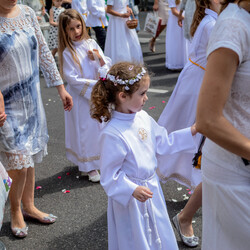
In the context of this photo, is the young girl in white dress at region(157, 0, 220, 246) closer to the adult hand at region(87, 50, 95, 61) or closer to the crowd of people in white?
the crowd of people in white

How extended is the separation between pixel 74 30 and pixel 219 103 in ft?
9.42

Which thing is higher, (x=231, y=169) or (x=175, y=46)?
(x=231, y=169)

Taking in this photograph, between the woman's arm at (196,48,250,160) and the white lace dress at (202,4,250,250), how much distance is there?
0.04 meters

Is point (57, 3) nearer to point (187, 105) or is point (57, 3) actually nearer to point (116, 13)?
point (116, 13)

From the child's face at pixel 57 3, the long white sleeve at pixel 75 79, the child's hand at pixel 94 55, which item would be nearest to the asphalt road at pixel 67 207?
the long white sleeve at pixel 75 79

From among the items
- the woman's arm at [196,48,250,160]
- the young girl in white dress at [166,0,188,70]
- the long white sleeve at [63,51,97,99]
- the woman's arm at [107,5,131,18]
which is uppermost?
the woman's arm at [196,48,250,160]

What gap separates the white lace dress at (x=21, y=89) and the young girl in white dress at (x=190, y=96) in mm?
1028

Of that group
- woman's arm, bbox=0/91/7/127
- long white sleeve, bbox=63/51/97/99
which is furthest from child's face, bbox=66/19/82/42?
woman's arm, bbox=0/91/7/127

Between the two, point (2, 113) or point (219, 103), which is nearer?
point (219, 103)

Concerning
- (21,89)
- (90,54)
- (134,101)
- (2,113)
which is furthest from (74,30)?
(134,101)

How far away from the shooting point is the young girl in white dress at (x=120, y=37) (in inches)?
305

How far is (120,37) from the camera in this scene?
7.91 meters

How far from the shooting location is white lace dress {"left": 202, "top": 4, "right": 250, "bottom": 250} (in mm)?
1450

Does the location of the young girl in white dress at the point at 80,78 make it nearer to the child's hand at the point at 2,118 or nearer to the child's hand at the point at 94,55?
the child's hand at the point at 94,55
